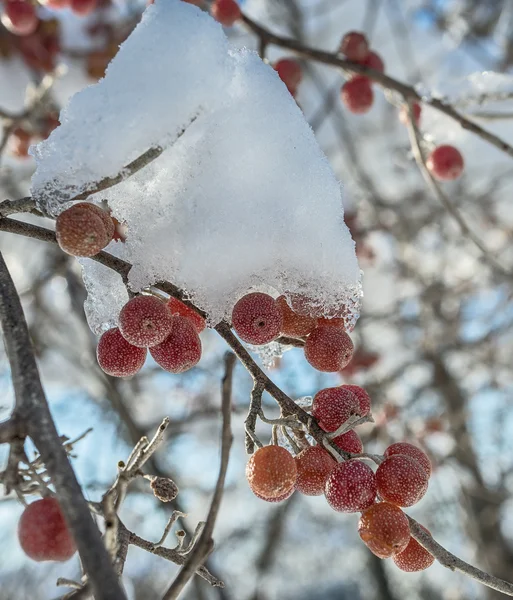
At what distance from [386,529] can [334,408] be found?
0.19m

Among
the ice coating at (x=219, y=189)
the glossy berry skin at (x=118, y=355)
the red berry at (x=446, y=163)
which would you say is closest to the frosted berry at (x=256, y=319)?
the ice coating at (x=219, y=189)

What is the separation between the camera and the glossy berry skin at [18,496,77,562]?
743 millimetres

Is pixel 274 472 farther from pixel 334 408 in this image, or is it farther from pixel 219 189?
pixel 219 189

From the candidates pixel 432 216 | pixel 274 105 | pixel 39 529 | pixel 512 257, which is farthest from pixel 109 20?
pixel 512 257

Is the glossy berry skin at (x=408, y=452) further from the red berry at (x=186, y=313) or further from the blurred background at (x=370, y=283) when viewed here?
the blurred background at (x=370, y=283)

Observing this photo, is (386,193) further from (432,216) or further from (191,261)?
(191,261)

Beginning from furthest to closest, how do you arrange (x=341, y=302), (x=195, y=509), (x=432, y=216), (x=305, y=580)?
(x=305, y=580), (x=195, y=509), (x=432, y=216), (x=341, y=302)

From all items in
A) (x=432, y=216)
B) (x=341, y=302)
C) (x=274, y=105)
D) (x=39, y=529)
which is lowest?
(x=39, y=529)

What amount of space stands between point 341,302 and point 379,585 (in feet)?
30.3

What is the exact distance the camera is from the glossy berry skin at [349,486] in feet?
2.62

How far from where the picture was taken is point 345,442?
903mm

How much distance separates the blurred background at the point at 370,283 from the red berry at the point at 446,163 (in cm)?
35

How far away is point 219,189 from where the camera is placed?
1.02 meters

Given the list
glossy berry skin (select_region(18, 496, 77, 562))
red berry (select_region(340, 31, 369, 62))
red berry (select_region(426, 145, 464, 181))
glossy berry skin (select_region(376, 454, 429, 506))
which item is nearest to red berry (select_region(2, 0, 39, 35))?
red berry (select_region(340, 31, 369, 62))
